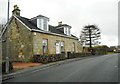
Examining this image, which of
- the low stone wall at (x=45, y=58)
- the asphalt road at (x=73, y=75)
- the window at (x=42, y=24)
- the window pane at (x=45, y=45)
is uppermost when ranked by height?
the window at (x=42, y=24)

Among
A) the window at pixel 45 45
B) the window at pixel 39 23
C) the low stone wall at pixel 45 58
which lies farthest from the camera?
the window at pixel 39 23

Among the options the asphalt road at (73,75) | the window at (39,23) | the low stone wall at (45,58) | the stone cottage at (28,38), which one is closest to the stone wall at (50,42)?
the stone cottage at (28,38)

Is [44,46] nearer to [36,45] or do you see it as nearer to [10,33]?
[36,45]

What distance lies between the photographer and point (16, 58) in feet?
88.0

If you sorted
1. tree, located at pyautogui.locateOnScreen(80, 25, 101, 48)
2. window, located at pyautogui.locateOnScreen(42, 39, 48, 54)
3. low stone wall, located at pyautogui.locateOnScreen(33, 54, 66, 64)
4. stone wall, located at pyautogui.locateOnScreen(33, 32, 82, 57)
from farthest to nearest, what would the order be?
tree, located at pyautogui.locateOnScreen(80, 25, 101, 48)
window, located at pyautogui.locateOnScreen(42, 39, 48, 54)
stone wall, located at pyautogui.locateOnScreen(33, 32, 82, 57)
low stone wall, located at pyautogui.locateOnScreen(33, 54, 66, 64)

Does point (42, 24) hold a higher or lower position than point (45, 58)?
higher

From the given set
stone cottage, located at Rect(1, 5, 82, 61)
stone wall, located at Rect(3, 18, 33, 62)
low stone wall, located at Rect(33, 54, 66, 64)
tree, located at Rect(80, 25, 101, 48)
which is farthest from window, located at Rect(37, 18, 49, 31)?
tree, located at Rect(80, 25, 101, 48)

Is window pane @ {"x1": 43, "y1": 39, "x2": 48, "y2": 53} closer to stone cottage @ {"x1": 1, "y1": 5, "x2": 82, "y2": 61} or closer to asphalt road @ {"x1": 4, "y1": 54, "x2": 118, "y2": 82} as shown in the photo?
stone cottage @ {"x1": 1, "y1": 5, "x2": 82, "y2": 61}

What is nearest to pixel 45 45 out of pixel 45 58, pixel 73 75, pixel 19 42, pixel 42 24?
pixel 42 24

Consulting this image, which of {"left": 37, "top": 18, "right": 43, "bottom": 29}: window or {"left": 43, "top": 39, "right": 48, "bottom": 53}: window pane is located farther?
{"left": 37, "top": 18, "right": 43, "bottom": 29}: window

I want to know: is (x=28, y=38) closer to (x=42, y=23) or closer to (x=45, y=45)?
(x=45, y=45)

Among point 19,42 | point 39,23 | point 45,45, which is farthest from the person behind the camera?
point 39,23

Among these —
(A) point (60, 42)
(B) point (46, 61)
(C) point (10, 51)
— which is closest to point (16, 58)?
(C) point (10, 51)

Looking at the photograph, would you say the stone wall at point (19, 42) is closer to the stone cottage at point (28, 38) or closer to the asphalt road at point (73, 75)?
the stone cottage at point (28, 38)
